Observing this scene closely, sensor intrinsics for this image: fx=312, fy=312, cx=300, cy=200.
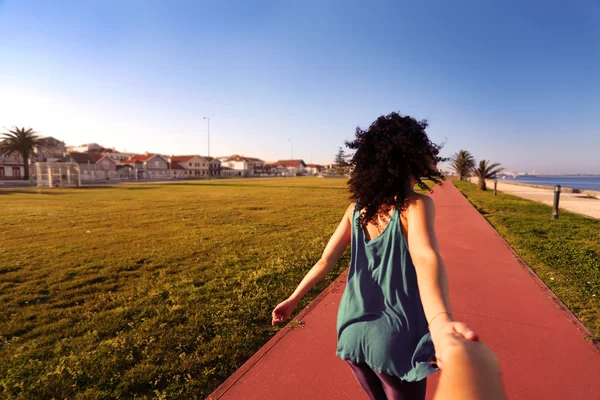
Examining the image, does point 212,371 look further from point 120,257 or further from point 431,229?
point 120,257

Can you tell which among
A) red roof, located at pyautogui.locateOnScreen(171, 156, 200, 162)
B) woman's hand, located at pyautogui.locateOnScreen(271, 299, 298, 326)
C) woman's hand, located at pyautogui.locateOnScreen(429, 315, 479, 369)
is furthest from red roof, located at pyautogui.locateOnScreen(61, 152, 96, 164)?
woman's hand, located at pyautogui.locateOnScreen(429, 315, 479, 369)

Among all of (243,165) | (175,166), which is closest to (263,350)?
(175,166)

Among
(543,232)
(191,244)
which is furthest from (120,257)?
(543,232)

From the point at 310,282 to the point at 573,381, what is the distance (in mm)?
2721

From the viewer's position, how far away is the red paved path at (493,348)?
262 cm

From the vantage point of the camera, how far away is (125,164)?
226 feet

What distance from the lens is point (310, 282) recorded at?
1731 mm

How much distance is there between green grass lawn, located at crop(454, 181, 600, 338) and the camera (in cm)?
436

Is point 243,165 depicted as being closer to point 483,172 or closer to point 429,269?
point 483,172

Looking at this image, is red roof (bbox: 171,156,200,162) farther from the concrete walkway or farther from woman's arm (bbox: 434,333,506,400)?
woman's arm (bbox: 434,333,506,400)

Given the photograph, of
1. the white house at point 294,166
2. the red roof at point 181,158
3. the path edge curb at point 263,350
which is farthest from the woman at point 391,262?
the white house at point 294,166

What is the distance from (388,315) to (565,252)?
760 cm

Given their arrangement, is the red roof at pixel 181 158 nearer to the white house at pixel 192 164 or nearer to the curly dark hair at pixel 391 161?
the white house at pixel 192 164

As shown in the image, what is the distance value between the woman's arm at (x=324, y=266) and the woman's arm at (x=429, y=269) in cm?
45
